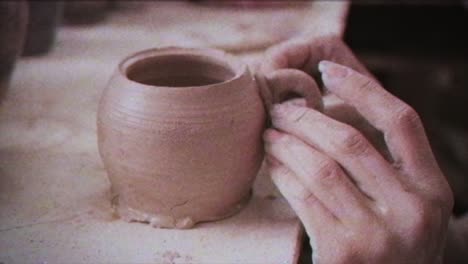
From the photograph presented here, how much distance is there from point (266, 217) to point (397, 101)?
10.5 inches

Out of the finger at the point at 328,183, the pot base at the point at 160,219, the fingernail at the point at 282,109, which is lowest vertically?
the pot base at the point at 160,219

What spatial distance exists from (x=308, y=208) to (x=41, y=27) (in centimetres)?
105

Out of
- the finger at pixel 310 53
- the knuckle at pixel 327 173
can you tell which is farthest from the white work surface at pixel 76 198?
the finger at pixel 310 53

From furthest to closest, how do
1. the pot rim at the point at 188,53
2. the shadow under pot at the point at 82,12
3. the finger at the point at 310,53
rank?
the shadow under pot at the point at 82,12 < the finger at the point at 310,53 < the pot rim at the point at 188,53

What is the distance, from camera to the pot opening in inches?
37.7

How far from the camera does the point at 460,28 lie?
9.46ft

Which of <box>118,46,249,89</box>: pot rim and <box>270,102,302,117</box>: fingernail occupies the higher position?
<box>118,46,249,89</box>: pot rim

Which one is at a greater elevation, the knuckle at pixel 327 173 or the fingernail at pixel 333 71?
the fingernail at pixel 333 71

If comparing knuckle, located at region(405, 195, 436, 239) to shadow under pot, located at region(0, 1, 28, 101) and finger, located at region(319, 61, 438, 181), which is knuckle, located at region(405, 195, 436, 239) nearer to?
finger, located at region(319, 61, 438, 181)

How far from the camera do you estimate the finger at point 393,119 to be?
86cm

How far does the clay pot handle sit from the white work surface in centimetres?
18

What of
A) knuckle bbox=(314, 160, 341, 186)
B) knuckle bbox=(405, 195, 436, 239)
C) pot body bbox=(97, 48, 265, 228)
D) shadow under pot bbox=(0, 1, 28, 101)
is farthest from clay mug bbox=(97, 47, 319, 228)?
shadow under pot bbox=(0, 1, 28, 101)

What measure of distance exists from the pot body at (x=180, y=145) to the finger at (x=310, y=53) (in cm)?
18

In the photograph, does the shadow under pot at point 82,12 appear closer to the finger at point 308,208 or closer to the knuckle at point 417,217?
the finger at point 308,208
